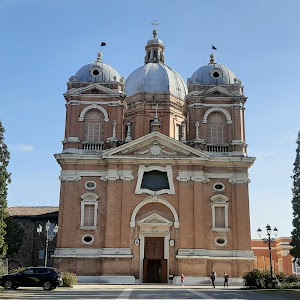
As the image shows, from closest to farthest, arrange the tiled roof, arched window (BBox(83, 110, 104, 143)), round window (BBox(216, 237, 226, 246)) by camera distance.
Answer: round window (BBox(216, 237, 226, 246))
arched window (BBox(83, 110, 104, 143))
the tiled roof

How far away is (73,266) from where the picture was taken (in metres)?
40.2

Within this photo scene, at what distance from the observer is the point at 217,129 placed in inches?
1783

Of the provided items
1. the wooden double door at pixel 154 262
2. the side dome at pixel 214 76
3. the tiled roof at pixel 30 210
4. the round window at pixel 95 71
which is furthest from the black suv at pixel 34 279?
the tiled roof at pixel 30 210

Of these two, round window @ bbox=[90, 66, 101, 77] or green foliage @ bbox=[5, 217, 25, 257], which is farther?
green foliage @ bbox=[5, 217, 25, 257]

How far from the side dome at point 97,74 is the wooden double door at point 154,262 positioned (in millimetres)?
15880

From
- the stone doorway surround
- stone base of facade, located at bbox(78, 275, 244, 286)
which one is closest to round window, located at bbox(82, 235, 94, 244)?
stone base of facade, located at bbox(78, 275, 244, 286)

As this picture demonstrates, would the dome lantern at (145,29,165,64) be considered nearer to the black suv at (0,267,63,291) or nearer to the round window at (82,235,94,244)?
the round window at (82,235,94,244)

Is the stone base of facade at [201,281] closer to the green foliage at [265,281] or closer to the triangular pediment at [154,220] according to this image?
the green foliage at [265,281]

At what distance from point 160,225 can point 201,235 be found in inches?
139

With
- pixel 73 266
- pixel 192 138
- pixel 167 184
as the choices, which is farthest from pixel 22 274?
pixel 192 138

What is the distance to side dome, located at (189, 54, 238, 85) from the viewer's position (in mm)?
46812

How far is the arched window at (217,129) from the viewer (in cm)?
4500

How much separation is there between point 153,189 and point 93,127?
8329 mm

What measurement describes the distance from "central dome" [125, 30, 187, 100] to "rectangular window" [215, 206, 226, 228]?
15.5 m
